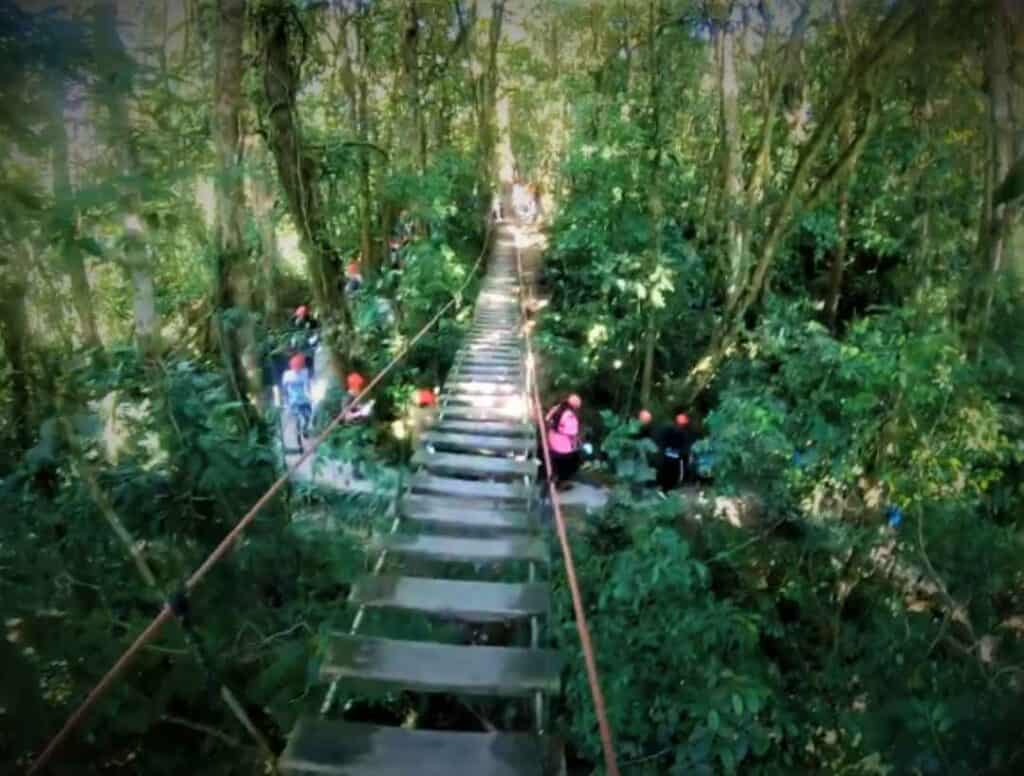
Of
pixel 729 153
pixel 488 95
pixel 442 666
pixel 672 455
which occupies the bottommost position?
pixel 672 455

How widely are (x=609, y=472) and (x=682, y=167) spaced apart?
4368mm

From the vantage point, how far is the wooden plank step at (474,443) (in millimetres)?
5203

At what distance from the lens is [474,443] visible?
5.23 metres

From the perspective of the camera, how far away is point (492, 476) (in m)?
4.80

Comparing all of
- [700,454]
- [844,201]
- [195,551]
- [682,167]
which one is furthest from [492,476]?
[844,201]

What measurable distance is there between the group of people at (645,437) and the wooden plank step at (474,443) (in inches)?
19.8

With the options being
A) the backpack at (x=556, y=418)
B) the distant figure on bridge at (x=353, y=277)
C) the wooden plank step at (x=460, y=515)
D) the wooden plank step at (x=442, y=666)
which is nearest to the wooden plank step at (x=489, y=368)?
the backpack at (x=556, y=418)

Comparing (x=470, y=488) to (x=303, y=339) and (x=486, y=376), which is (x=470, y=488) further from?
(x=303, y=339)

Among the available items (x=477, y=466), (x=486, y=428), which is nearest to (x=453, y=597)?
(x=477, y=466)

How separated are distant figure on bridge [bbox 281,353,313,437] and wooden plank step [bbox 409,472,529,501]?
9.25 feet

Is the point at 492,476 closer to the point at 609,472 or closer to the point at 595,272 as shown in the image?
the point at 609,472

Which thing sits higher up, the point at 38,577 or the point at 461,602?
the point at 38,577

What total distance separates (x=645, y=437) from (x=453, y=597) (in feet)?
14.0

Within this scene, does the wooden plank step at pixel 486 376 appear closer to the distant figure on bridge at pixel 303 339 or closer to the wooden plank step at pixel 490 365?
the wooden plank step at pixel 490 365
